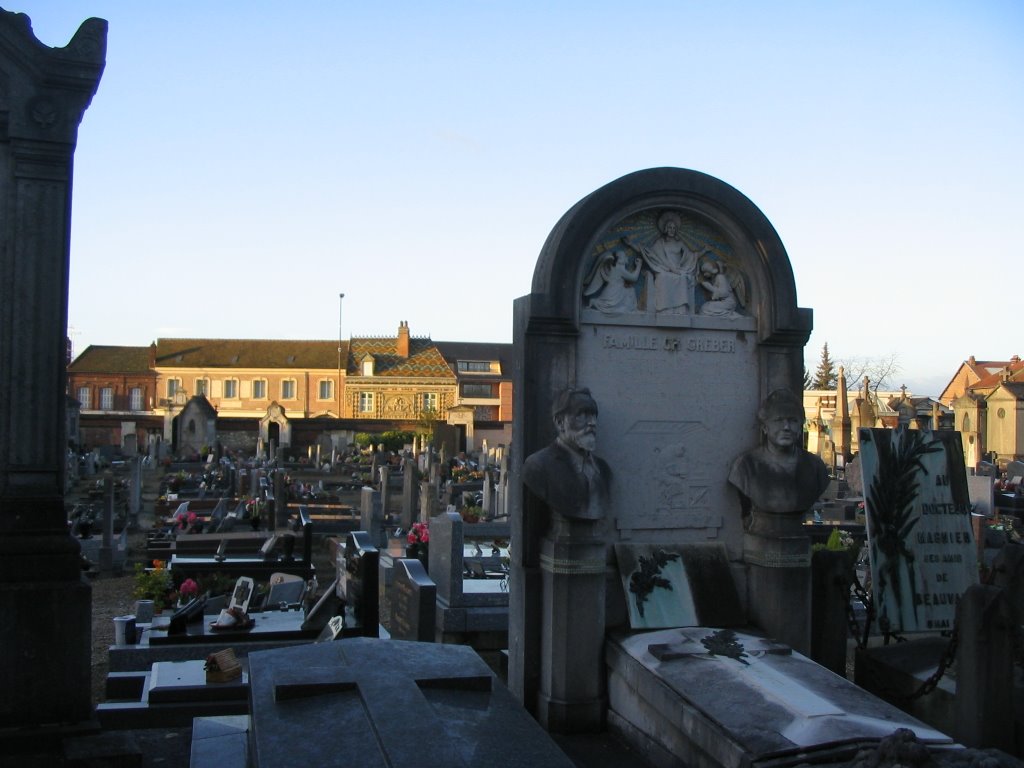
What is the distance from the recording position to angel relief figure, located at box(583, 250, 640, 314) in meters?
5.53

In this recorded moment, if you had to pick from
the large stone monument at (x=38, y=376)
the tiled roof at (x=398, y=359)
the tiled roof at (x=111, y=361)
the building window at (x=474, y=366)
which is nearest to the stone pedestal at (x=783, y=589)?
the large stone monument at (x=38, y=376)

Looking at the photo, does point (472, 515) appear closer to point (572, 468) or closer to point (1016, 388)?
point (572, 468)

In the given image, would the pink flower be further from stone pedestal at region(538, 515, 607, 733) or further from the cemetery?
stone pedestal at region(538, 515, 607, 733)

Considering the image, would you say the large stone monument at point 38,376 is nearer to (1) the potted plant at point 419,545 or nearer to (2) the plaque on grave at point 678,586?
(2) the plaque on grave at point 678,586

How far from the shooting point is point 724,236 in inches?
230

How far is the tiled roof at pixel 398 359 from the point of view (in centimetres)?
6944

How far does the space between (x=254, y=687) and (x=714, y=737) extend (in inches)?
75.7

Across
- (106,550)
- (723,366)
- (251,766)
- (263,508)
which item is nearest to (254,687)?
(251,766)

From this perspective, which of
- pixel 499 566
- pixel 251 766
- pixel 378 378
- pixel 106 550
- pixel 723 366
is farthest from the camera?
pixel 378 378

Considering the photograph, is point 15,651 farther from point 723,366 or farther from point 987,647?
point 987,647

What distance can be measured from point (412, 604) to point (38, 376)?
3973 mm

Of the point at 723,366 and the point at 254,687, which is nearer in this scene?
the point at 254,687

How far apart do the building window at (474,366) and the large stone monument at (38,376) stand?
237 ft

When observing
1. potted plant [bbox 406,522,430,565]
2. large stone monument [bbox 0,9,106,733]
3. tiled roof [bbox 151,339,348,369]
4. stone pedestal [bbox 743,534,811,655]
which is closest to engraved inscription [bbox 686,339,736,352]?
stone pedestal [bbox 743,534,811,655]
